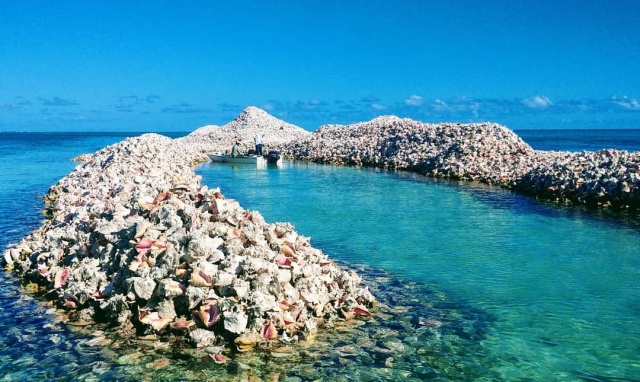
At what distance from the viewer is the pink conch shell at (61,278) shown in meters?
8.75

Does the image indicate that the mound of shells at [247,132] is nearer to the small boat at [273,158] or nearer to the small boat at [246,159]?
the small boat at [246,159]

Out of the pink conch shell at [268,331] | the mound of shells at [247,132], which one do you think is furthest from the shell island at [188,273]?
the mound of shells at [247,132]

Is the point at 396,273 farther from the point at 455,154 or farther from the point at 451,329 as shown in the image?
the point at 455,154

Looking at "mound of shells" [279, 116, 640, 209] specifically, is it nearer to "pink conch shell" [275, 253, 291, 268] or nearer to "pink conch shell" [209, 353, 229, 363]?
"pink conch shell" [275, 253, 291, 268]

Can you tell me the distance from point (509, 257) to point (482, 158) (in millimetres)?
17870

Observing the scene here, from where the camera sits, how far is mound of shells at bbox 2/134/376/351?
7.26m

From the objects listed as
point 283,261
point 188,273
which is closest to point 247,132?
point 283,261

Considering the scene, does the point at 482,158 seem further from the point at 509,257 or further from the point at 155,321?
the point at 155,321

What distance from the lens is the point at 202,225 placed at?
8.73m

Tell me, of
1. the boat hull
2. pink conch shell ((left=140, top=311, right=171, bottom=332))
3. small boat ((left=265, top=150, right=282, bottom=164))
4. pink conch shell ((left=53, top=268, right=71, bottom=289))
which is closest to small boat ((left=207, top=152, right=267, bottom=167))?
the boat hull

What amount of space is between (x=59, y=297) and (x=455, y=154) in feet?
85.1

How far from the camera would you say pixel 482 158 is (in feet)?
96.1

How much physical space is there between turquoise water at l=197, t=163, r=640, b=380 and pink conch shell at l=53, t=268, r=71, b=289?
19.4 ft

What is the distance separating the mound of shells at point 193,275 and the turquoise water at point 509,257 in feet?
8.32
